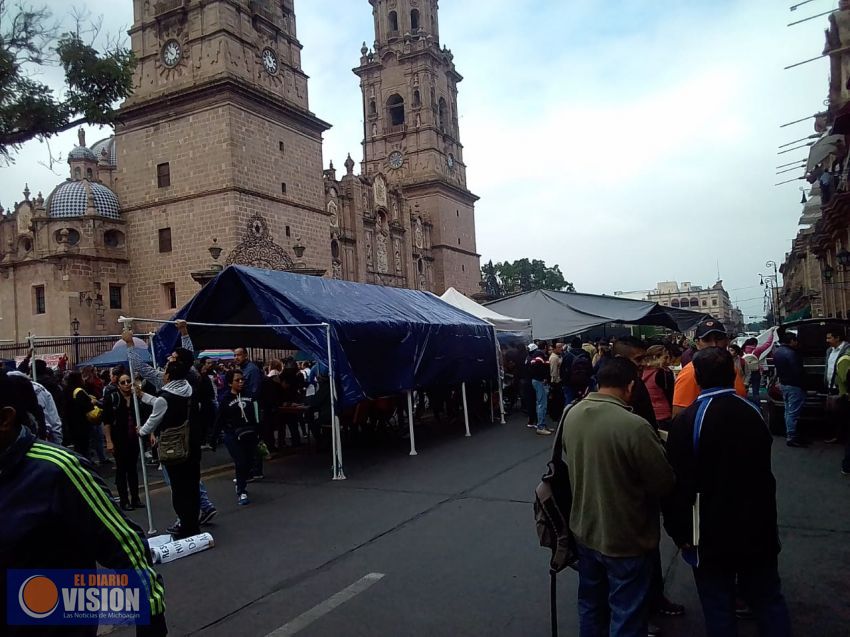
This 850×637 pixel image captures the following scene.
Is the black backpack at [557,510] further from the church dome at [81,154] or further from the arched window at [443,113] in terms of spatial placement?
the church dome at [81,154]

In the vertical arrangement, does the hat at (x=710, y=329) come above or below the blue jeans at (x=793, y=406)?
above

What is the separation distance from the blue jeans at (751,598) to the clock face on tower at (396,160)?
47.3m

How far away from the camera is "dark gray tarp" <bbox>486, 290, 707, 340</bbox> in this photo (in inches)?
656

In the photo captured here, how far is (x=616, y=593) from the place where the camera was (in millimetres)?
3066

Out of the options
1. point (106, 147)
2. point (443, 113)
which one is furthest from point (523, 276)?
point (106, 147)

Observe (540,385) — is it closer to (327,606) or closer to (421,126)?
(327,606)

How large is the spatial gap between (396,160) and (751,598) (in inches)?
1883

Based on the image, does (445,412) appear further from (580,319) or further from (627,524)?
(627,524)

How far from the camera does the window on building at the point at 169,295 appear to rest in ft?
90.2

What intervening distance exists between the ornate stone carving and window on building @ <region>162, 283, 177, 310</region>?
338 centimetres

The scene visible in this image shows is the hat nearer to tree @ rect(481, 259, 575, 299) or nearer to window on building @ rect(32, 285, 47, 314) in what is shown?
window on building @ rect(32, 285, 47, 314)

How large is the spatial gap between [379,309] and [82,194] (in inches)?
895

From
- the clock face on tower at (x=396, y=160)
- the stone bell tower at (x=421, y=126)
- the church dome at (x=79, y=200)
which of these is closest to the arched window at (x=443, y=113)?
the stone bell tower at (x=421, y=126)

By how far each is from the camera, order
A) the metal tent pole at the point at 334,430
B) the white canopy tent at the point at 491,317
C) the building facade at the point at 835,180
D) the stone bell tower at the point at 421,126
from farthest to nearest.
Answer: the stone bell tower at the point at 421,126 → the building facade at the point at 835,180 → the white canopy tent at the point at 491,317 → the metal tent pole at the point at 334,430
